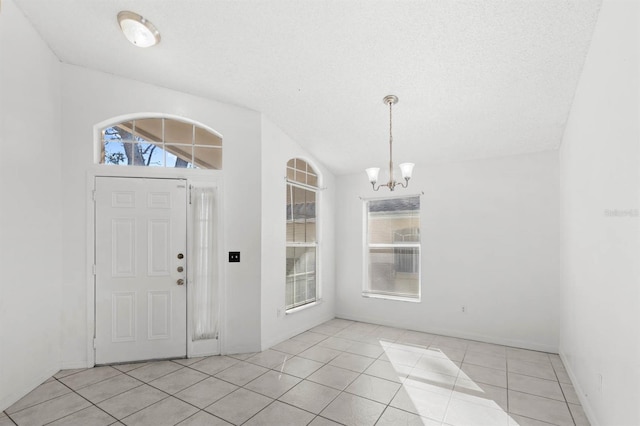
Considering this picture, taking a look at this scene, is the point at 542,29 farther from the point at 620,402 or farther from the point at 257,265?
the point at 257,265

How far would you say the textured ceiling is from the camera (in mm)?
2184

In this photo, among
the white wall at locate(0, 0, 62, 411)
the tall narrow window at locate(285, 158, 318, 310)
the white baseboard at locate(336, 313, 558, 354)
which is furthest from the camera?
the tall narrow window at locate(285, 158, 318, 310)

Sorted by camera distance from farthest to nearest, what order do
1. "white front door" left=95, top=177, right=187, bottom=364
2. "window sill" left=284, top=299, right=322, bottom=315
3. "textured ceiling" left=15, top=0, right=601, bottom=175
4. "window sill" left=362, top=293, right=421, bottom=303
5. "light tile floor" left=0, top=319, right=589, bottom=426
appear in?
"window sill" left=362, top=293, right=421, bottom=303 → "window sill" left=284, top=299, right=322, bottom=315 → "white front door" left=95, top=177, right=187, bottom=364 → "light tile floor" left=0, top=319, right=589, bottom=426 → "textured ceiling" left=15, top=0, right=601, bottom=175

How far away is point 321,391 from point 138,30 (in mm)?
3447

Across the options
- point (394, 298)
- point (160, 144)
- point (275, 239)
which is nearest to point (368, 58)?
point (275, 239)

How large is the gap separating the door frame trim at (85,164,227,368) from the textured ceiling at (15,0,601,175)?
0.68m

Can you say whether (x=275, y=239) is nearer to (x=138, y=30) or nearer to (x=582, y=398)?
(x=138, y=30)

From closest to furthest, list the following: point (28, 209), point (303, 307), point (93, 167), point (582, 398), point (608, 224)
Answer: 1. point (608, 224)
2. point (582, 398)
3. point (28, 209)
4. point (93, 167)
5. point (303, 307)

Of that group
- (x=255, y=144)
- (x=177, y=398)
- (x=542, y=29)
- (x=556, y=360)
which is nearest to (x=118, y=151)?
(x=255, y=144)

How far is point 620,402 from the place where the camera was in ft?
5.50

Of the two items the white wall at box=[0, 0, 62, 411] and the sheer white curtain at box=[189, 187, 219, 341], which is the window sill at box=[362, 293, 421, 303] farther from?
the white wall at box=[0, 0, 62, 411]

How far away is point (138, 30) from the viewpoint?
258 centimetres

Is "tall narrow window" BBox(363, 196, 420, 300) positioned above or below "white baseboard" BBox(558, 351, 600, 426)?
above

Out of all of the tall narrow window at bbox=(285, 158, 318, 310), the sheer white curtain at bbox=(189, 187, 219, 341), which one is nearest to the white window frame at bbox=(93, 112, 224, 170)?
the sheer white curtain at bbox=(189, 187, 219, 341)
